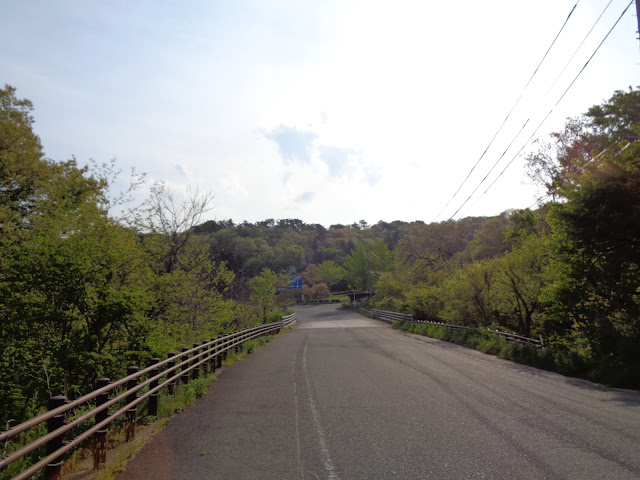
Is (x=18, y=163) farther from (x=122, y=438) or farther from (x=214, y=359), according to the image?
(x=122, y=438)

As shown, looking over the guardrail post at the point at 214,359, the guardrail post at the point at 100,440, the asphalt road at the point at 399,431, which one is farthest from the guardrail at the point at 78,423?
the guardrail post at the point at 214,359

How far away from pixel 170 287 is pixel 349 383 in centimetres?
664

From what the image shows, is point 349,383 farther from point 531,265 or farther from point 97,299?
point 531,265

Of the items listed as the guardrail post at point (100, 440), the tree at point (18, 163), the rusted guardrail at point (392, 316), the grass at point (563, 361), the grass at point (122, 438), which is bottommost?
the grass at point (563, 361)

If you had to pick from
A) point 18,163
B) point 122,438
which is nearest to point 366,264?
point 18,163

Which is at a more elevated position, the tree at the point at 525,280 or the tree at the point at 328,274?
the tree at the point at 328,274

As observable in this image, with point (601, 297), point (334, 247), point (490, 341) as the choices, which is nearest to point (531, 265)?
point (490, 341)

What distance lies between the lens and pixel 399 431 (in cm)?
726

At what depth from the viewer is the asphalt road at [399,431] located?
5.61m

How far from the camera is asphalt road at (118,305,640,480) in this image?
221 inches

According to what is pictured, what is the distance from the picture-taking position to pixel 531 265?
75.4 ft

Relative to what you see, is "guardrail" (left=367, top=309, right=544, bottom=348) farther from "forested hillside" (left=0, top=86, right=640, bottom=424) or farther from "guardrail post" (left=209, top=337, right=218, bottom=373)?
"guardrail post" (left=209, top=337, right=218, bottom=373)

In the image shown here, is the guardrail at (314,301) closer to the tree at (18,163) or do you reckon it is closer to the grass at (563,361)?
the grass at (563,361)

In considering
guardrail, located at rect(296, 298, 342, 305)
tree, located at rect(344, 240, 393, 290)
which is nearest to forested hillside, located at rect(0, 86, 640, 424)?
tree, located at rect(344, 240, 393, 290)
